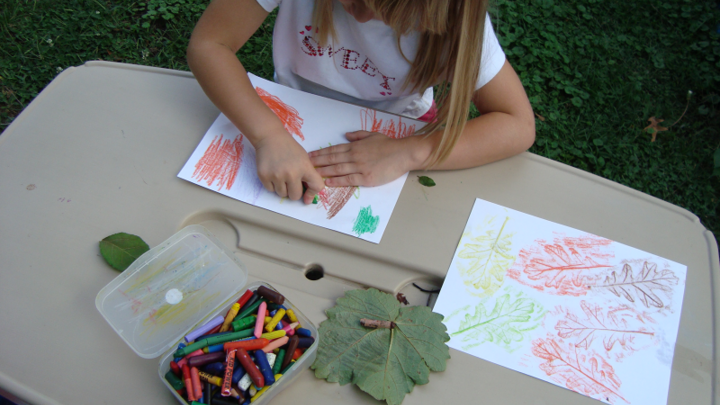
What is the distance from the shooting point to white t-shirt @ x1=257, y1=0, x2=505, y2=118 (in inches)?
36.2

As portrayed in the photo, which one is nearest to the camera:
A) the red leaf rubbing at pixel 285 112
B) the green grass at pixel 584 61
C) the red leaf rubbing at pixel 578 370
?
the red leaf rubbing at pixel 578 370

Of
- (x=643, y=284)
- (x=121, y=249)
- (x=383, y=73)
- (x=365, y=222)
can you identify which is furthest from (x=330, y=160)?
(x=643, y=284)

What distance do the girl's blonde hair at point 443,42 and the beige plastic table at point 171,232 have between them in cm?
12

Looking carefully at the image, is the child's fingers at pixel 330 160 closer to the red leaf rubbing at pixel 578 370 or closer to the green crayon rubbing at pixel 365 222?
the green crayon rubbing at pixel 365 222

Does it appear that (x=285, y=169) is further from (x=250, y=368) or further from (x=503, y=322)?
(x=503, y=322)

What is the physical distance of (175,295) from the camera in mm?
679

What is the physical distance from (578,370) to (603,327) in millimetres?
94

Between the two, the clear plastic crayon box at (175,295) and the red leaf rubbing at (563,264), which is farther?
the red leaf rubbing at (563,264)

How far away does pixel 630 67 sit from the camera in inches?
69.4

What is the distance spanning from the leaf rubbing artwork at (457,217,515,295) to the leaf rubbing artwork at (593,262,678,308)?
175mm

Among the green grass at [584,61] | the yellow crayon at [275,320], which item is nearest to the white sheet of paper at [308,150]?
the yellow crayon at [275,320]

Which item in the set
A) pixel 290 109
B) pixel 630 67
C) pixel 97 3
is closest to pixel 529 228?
pixel 290 109

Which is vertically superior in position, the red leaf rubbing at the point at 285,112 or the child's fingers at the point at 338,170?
the red leaf rubbing at the point at 285,112

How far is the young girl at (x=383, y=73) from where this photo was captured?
79cm
